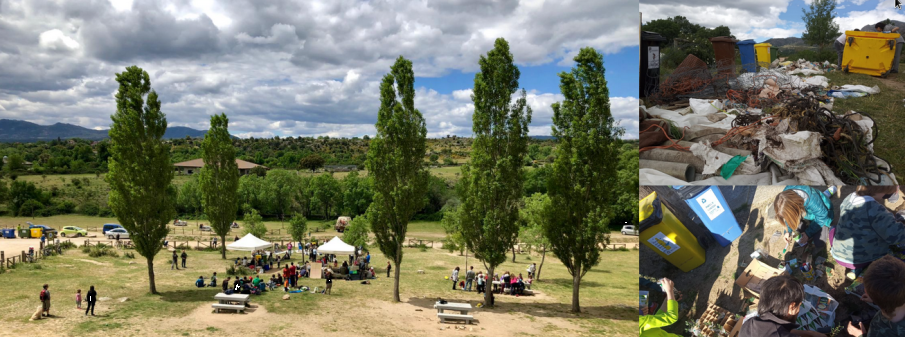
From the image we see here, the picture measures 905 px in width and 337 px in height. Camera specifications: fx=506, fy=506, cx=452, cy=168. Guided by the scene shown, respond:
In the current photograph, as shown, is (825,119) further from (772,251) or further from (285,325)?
(285,325)

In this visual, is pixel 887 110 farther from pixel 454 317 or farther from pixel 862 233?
pixel 454 317

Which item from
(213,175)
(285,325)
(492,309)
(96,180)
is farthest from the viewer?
(96,180)

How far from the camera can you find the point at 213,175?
2886cm

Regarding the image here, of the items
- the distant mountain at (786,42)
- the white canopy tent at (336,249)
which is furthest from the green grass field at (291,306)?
the distant mountain at (786,42)

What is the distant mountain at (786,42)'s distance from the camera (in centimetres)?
763

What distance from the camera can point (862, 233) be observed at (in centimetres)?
778

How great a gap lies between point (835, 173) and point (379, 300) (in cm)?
1377

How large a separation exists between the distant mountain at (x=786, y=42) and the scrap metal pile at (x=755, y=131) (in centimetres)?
29

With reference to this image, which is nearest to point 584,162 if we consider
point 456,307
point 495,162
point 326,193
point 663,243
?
point 495,162

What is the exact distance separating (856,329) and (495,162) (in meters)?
10.8

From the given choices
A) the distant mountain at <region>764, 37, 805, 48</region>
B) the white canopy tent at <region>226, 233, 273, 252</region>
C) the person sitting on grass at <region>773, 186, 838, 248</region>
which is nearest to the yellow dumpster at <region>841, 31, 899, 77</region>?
the distant mountain at <region>764, 37, 805, 48</region>

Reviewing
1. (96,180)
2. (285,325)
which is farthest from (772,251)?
(96,180)

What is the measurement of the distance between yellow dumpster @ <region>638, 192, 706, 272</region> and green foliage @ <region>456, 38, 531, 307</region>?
8.28 meters

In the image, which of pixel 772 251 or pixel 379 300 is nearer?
pixel 772 251
